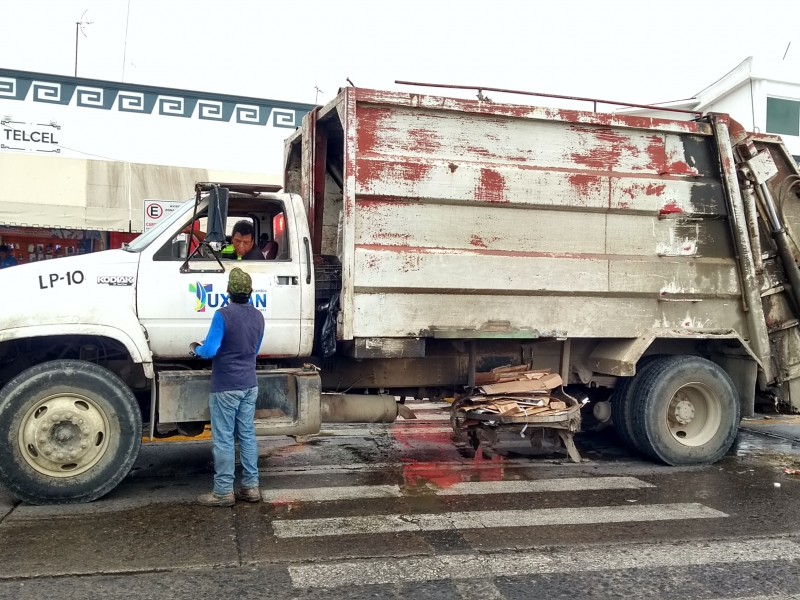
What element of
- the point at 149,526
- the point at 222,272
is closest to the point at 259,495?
the point at 149,526

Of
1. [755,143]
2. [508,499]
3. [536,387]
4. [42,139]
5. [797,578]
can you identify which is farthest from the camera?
[42,139]

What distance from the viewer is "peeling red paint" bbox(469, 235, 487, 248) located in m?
5.98

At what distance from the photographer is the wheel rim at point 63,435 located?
4.98 metres

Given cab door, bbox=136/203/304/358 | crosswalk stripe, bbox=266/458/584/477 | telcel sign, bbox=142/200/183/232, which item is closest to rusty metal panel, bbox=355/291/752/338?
cab door, bbox=136/203/304/358

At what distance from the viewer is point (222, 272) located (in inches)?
217

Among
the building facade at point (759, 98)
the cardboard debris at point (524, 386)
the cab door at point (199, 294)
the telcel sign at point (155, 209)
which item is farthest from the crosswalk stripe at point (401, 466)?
the building facade at point (759, 98)

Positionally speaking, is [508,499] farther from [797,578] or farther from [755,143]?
[755,143]

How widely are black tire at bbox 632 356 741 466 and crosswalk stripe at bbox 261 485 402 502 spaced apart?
2.39 metres

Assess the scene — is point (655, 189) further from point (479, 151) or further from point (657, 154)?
point (479, 151)

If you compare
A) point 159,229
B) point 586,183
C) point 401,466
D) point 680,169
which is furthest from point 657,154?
point 159,229

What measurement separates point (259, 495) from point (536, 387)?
8.27ft

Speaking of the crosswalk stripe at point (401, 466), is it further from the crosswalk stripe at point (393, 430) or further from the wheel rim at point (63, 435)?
the wheel rim at point (63, 435)

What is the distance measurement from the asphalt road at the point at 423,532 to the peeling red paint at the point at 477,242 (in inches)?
75.5

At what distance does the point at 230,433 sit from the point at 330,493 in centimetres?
90
